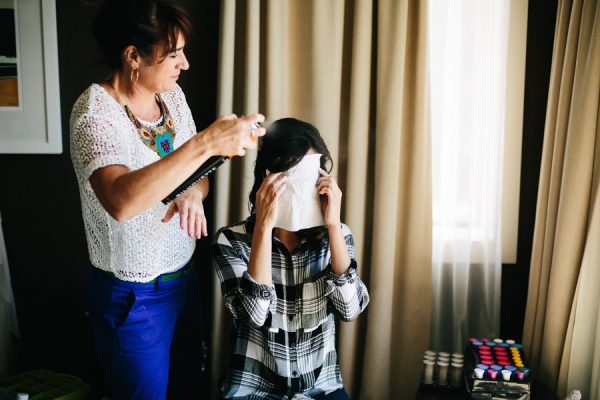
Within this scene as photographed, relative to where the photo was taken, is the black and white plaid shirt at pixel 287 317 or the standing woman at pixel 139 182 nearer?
the standing woman at pixel 139 182

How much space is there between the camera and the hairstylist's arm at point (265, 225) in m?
1.48

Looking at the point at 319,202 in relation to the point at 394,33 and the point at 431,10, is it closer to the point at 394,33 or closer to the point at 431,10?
the point at 394,33

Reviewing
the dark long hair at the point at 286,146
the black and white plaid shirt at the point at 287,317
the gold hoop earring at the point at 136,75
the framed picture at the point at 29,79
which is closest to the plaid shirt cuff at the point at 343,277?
the black and white plaid shirt at the point at 287,317

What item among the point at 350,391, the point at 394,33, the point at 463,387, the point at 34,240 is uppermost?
the point at 394,33

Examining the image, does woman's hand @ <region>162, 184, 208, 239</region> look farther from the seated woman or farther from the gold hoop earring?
the gold hoop earring

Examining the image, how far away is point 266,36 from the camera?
2047 mm

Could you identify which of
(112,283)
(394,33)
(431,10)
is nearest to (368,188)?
(394,33)

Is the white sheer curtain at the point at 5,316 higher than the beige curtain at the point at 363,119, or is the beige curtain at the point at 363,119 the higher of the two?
the beige curtain at the point at 363,119

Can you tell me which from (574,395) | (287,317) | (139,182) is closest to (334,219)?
(287,317)

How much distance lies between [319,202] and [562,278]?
101 cm

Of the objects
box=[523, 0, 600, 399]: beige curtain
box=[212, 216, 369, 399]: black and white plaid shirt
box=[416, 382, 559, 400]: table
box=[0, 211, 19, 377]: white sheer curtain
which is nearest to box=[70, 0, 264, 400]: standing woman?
box=[212, 216, 369, 399]: black and white plaid shirt

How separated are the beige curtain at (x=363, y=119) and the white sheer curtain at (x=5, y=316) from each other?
2.62 feet

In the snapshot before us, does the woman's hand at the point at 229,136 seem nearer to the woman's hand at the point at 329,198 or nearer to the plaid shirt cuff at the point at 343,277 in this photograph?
the woman's hand at the point at 329,198

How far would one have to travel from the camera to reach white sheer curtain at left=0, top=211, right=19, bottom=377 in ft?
6.75
